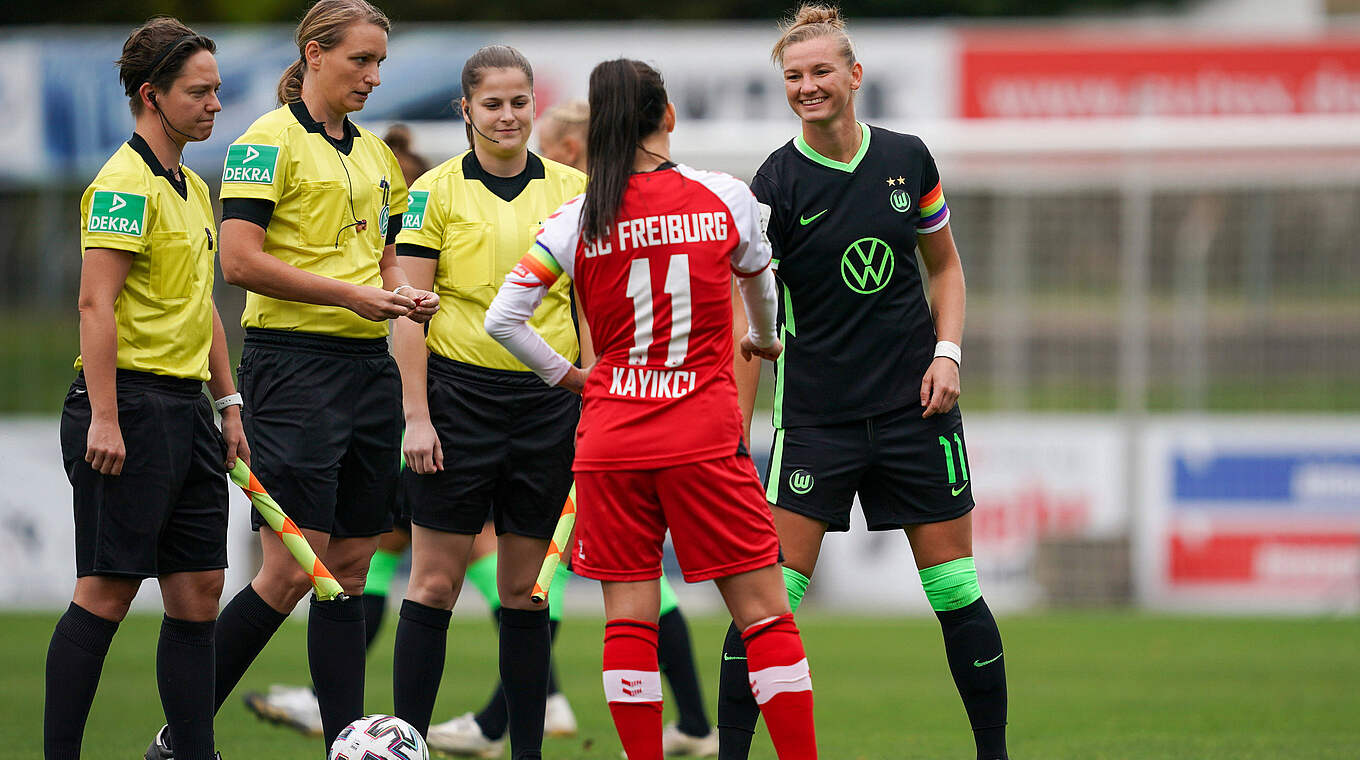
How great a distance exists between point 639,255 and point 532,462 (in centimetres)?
120

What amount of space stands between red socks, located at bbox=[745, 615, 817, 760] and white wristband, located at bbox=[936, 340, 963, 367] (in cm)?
109

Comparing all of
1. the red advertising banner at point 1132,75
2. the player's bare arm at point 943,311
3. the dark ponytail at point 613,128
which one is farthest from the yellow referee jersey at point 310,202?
the red advertising banner at point 1132,75

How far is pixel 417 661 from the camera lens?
500 cm

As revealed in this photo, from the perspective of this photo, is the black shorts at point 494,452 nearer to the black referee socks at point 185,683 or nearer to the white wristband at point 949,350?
the black referee socks at point 185,683

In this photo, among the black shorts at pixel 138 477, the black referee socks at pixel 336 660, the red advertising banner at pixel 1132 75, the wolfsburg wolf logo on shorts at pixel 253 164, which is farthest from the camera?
the red advertising banner at pixel 1132 75

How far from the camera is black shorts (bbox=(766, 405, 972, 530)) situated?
4875 millimetres

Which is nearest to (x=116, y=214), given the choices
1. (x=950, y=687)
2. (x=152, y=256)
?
(x=152, y=256)

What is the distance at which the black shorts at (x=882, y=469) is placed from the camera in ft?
16.0

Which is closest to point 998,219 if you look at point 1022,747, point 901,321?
point 1022,747

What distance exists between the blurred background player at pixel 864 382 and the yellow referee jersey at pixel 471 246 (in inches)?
29.6

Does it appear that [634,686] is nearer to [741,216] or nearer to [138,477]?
[741,216]

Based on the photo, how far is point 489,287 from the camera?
198 inches

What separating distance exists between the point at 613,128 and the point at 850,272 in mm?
1070

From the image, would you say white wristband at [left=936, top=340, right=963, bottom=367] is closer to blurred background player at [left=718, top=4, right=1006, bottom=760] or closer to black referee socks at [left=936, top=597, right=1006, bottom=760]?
blurred background player at [left=718, top=4, right=1006, bottom=760]
